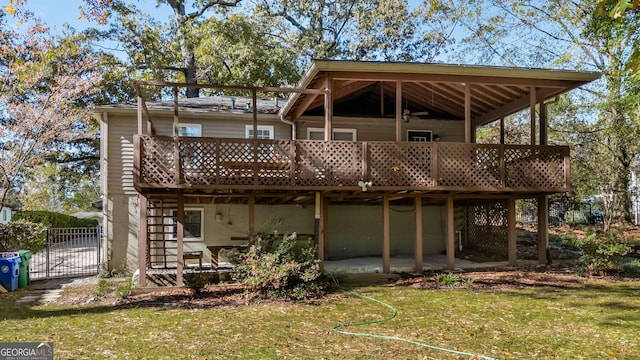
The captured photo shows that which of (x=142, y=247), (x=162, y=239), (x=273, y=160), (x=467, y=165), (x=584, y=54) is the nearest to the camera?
(x=142, y=247)

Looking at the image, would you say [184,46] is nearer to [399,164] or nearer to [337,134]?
[337,134]

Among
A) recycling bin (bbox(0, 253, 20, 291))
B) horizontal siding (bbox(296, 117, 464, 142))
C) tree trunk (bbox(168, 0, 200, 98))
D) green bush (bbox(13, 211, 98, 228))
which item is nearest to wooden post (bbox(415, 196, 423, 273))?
horizontal siding (bbox(296, 117, 464, 142))

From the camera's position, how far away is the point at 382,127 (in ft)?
49.6

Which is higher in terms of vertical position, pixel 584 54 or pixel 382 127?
pixel 584 54

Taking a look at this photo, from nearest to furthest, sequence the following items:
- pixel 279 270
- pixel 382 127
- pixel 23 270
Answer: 1. pixel 279 270
2. pixel 23 270
3. pixel 382 127

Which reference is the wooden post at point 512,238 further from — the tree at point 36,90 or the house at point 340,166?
the tree at point 36,90

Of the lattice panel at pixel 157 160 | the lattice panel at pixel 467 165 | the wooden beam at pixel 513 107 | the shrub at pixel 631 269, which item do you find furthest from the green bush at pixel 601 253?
the lattice panel at pixel 157 160

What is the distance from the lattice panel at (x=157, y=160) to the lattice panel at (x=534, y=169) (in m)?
8.31

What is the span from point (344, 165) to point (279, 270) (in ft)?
10.2

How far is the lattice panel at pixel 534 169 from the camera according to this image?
11.5 m

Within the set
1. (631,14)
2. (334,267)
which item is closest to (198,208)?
(334,267)

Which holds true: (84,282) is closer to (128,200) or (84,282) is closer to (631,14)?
(128,200)

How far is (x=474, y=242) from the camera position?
15.3 m

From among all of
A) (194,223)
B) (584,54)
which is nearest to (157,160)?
(194,223)
